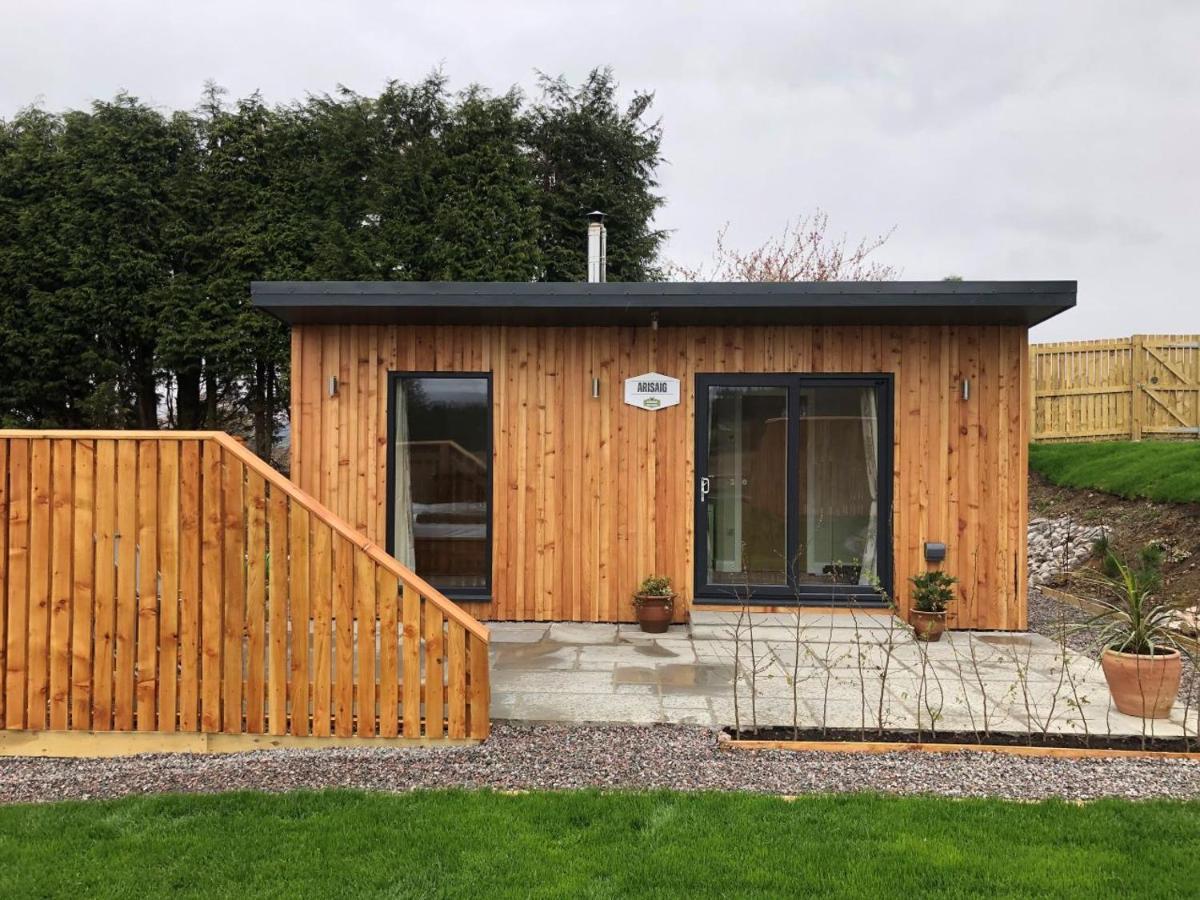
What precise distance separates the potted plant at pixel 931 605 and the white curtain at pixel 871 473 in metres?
0.55

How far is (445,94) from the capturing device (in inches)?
631

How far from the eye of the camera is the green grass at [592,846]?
7.98 ft

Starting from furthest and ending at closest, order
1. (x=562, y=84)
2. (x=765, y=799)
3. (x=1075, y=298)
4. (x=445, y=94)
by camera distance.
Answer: (x=562, y=84) → (x=445, y=94) → (x=1075, y=298) → (x=765, y=799)

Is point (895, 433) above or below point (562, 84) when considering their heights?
below

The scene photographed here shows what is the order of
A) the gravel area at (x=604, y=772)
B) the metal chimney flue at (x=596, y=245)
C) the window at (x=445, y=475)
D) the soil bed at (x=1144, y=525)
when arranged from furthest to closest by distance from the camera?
1. the metal chimney flue at (x=596, y=245)
2. the soil bed at (x=1144, y=525)
3. the window at (x=445, y=475)
4. the gravel area at (x=604, y=772)

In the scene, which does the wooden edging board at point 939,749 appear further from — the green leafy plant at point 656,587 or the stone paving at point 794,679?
the green leafy plant at point 656,587

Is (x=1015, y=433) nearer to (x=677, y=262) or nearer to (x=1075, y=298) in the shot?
(x=1075, y=298)

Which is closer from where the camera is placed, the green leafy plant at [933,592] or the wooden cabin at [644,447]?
the green leafy plant at [933,592]

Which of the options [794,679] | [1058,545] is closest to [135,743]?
[794,679]

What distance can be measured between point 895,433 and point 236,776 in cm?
521

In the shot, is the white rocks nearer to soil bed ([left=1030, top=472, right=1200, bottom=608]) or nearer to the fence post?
soil bed ([left=1030, top=472, right=1200, bottom=608])

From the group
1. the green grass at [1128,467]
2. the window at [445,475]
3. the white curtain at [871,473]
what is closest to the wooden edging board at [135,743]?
the window at [445,475]

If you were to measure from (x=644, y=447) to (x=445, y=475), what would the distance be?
1.66 metres

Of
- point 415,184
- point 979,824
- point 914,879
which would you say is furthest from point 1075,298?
point 415,184
